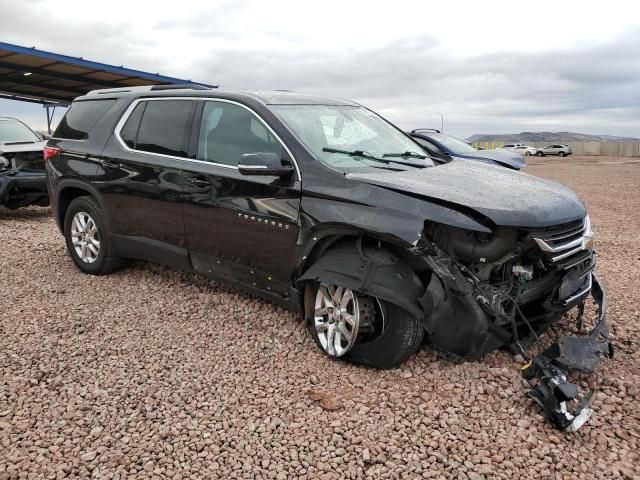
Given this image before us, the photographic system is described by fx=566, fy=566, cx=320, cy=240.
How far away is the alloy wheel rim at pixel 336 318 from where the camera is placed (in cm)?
360

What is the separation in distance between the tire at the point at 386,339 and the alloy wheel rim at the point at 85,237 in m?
2.85

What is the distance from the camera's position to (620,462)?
9.09 feet

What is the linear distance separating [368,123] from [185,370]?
2555 millimetres

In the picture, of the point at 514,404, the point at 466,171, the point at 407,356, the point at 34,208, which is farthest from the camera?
the point at 34,208

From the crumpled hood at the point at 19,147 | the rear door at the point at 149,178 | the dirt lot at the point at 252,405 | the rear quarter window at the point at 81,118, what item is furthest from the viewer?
the crumpled hood at the point at 19,147

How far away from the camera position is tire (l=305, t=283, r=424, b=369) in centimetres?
343

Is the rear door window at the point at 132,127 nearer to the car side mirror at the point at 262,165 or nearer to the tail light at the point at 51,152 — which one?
the tail light at the point at 51,152

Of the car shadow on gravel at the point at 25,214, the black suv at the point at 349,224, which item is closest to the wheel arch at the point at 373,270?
the black suv at the point at 349,224

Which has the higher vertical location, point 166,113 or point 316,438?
point 166,113

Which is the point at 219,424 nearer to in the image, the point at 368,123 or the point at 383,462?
the point at 383,462

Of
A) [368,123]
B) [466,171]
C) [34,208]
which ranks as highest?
[368,123]

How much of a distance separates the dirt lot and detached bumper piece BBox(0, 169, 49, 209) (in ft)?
14.4

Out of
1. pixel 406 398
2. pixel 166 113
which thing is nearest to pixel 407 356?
pixel 406 398

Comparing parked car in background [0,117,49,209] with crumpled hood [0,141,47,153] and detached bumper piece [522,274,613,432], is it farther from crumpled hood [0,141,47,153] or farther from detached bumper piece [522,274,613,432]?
detached bumper piece [522,274,613,432]
